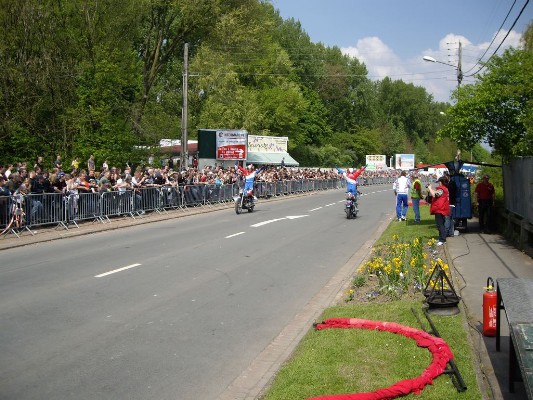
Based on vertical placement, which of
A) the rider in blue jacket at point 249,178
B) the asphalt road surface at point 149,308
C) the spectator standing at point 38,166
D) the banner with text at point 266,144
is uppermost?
the banner with text at point 266,144

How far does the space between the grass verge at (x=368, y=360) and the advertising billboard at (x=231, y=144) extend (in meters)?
38.1

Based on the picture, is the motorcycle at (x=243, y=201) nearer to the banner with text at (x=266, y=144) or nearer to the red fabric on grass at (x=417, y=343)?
the red fabric on grass at (x=417, y=343)

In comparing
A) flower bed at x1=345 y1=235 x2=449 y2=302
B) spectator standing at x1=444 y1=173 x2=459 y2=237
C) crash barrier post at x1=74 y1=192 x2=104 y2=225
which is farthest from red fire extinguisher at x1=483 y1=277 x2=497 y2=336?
crash barrier post at x1=74 y1=192 x2=104 y2=225

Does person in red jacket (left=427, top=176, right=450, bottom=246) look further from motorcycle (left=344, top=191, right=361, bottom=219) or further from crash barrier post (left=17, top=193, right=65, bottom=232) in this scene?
crash barrier post (left=17, top=193, right=65, bottom=232)

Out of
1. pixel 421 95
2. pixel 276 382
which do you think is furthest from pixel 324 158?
pixel 276 382

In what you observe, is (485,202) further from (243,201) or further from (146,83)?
(146,83)

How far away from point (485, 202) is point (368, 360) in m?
14.0

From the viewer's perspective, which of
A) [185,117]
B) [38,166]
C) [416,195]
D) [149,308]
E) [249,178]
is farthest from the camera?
[185,117]

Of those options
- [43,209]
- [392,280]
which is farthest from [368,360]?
[43,209]

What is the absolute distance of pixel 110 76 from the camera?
108 ft

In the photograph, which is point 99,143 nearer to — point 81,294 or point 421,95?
point 81,294

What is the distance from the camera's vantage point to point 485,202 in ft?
66.0

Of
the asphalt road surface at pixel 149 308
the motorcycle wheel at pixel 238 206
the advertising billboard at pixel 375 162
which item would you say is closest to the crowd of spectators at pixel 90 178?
the asphalt road surface at pixel 149 308

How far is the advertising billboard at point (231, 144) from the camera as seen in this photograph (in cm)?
4738
